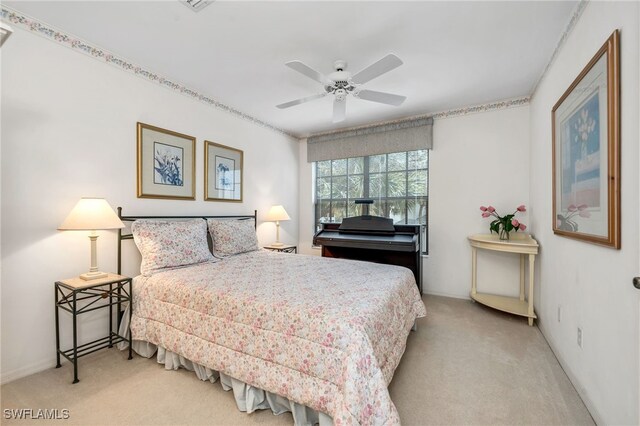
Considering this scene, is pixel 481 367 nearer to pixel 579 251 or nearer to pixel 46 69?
pixel 579 251

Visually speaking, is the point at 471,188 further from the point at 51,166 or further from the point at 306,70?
the point at 51,166

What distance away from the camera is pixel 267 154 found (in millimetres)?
4133

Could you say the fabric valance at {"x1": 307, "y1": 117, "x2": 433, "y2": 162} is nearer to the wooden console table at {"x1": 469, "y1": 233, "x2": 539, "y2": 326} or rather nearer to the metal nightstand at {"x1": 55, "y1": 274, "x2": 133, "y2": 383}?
the wooden console table at {"x1": 469, "y1": 233, "x2": 539, "y2": 326}

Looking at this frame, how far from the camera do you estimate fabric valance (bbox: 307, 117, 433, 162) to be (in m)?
3.75

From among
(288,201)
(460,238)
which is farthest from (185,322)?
Result: (460,238)

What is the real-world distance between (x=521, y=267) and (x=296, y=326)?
3.01 m

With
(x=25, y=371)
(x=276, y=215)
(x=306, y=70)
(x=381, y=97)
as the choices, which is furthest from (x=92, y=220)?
(x=381, y=97)

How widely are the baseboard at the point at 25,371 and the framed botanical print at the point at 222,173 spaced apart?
188 cm

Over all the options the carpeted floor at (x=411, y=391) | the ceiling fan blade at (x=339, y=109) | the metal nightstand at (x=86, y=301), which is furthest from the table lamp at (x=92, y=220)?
the ceiling fan blade at (x=339, y=109)

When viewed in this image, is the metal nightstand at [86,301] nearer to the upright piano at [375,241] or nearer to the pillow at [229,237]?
the pillow at [229,237]

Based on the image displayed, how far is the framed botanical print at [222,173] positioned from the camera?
10.6 feet

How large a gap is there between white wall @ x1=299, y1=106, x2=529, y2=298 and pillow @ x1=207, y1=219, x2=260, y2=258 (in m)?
2.45

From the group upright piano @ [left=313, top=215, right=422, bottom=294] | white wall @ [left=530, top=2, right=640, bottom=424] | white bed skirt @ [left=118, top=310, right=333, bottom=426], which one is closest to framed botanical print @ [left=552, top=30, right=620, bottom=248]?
white wall @ [left=530, top=2, right=640, bottom=424]

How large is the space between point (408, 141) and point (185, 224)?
3028mm
